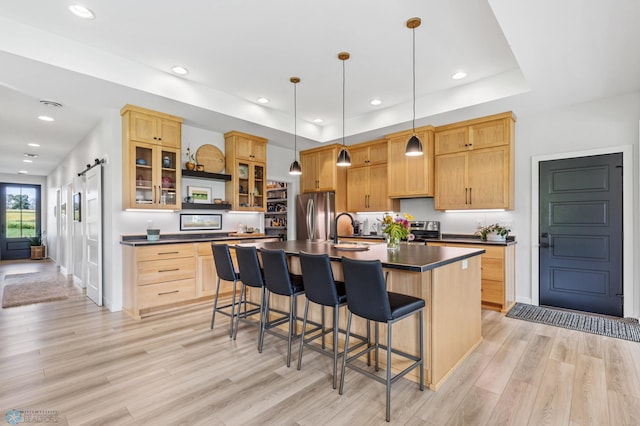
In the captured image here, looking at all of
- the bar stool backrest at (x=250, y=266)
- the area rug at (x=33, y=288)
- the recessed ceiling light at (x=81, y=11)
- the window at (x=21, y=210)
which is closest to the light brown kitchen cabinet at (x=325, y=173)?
the bar stool backrest at (x=250, y=266)

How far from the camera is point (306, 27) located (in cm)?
296

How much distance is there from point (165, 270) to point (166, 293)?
30 centimetres

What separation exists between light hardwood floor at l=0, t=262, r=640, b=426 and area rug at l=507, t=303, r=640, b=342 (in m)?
0.23

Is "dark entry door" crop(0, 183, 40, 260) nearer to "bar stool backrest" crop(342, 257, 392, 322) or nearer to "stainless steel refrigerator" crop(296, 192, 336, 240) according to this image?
"stainless steel refrigerator" crop(296, 192, 336, 240)

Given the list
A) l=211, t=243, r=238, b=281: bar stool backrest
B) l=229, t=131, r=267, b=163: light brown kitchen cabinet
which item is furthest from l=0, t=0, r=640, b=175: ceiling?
l=211, t=243, r=238, b=281: bar stool backrest

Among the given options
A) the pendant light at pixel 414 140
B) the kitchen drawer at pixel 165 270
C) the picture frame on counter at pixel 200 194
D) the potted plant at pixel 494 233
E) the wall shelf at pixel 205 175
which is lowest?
the kitchen drawer at pixel 165 270

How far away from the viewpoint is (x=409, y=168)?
5277 mm

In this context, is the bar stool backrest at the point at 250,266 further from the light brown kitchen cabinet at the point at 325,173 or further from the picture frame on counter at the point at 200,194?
the light brown kitchen cabinet at the point at 325,173

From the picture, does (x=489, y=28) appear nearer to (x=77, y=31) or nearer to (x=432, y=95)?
(x=432, y=95)

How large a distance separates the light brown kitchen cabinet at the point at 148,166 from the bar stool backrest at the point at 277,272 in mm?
2410

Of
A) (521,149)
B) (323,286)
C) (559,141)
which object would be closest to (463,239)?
(521,149)

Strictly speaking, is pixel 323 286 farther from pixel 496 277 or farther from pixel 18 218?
pixel 18 218

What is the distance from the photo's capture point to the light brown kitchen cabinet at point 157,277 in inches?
156

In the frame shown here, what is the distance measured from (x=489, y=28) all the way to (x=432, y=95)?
1.60 metres
